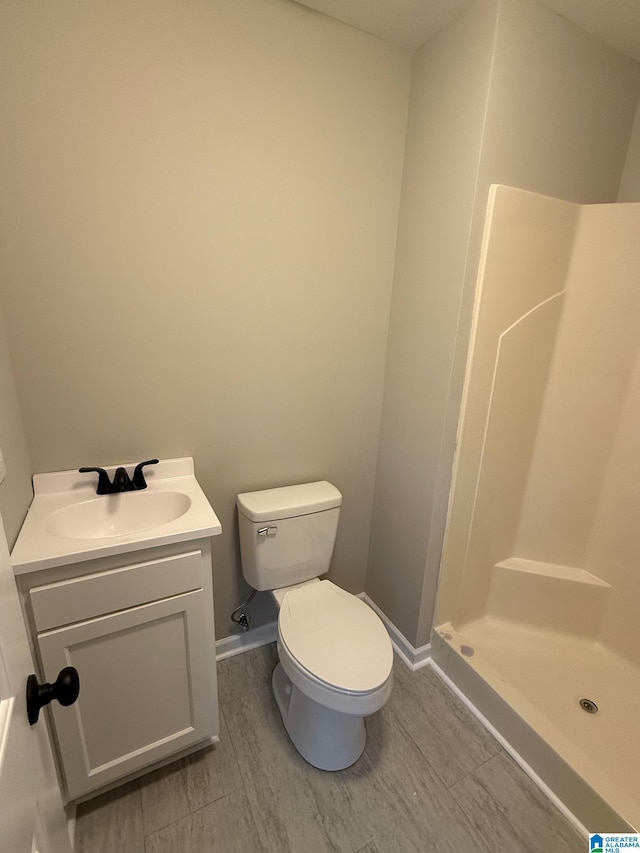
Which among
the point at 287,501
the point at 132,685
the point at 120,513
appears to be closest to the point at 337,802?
the point at 132,685

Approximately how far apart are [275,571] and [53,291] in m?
1.19

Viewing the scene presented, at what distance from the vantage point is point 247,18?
1.22m

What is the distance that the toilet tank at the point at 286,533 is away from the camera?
1.49 meters

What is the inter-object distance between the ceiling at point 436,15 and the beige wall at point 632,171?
10.0 inches

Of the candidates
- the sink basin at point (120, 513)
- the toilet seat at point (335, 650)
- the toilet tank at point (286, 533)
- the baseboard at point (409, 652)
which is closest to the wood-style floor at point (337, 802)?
the baseboard at point (409, 652)

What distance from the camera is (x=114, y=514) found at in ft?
4.31

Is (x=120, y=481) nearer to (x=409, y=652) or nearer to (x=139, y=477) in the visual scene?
(x=139, y=477)

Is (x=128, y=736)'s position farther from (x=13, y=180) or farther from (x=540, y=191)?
(x=540, y=191)

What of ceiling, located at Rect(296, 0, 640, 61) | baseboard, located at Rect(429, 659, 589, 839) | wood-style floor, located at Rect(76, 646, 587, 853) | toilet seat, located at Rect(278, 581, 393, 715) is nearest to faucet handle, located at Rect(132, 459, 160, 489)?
toilet seat, located at Rect(278, 581, 393, 715)

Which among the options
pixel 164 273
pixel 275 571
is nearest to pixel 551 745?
pixel 275 571

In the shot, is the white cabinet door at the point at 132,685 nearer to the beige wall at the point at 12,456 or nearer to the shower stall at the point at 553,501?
the beige wall at the point at 12,456

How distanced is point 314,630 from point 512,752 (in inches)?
32.4

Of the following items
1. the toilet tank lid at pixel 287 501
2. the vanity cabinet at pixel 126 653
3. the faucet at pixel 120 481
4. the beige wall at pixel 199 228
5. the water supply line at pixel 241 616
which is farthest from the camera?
the water supply line at pixel 241 616

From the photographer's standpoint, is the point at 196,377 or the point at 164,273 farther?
the point at 196,377
